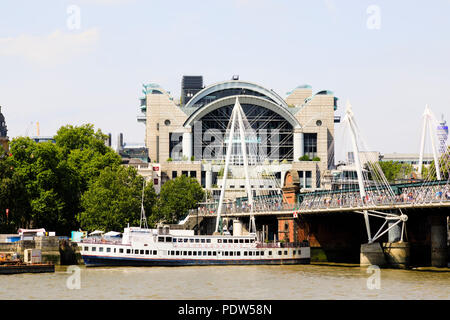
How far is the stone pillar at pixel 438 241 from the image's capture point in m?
87.8

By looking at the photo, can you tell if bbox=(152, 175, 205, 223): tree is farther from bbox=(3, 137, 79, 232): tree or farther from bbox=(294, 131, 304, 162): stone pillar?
bbox=(294, 131, 304, 162): stone pillar

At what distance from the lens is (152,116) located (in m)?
193

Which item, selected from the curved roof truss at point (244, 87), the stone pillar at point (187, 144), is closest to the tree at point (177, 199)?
the stone pillar at point (187, 144)

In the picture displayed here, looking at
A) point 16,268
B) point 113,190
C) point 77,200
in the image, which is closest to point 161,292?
point 16,268

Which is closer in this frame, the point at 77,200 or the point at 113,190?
the point at 113,190

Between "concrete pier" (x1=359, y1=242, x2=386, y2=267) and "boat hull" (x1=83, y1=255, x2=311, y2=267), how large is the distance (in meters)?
13.1

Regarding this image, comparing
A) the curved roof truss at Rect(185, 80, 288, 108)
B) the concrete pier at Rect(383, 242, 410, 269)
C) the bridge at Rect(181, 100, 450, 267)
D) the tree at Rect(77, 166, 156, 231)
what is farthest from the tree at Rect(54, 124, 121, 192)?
the concrete pier at Rect(383, 242, 410, 269)

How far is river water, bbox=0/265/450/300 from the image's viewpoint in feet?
201

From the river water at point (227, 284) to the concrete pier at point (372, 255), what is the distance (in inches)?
78.2

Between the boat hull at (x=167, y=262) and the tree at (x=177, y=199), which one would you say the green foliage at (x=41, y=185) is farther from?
the boat hull at (x=167, y=262)

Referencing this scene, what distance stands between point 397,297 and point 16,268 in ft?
121

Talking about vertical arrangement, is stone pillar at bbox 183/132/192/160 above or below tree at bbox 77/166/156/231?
above
